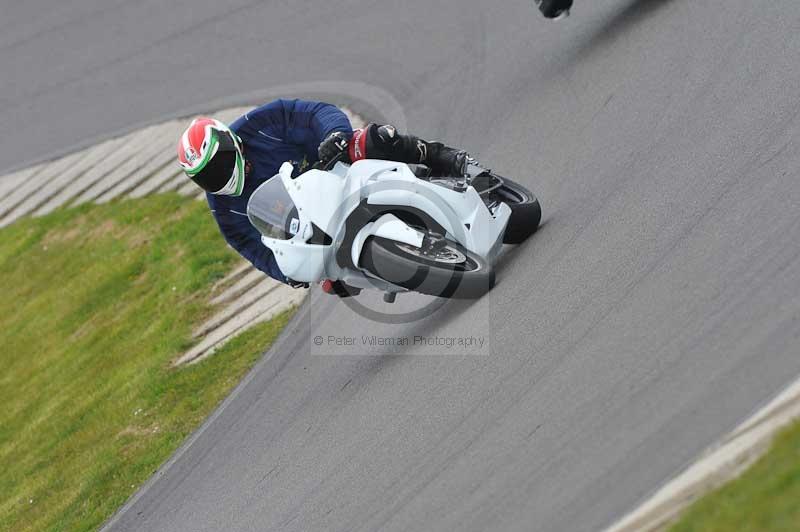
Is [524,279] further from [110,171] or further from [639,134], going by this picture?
[110,171]

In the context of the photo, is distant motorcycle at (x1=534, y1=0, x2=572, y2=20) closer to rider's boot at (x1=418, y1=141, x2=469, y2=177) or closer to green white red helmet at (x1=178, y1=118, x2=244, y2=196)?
rider's boot at (x1=418, y1=141, x2=469, y2=177)

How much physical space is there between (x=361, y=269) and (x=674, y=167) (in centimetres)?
222

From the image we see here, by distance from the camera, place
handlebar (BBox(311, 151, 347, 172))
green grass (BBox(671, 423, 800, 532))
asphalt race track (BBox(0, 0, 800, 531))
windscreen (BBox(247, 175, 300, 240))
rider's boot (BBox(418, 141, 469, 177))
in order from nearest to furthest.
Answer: green grass (BBox(671, 423, 800, 532)), asphalt race track (BBox(0, 0, 800, 531)), windscreen (BBox(247, 175, 300, 240)), handlebar (BBox(311, 151, 347, 172)), rider's boot (BBox(418, 141, 469, 177))

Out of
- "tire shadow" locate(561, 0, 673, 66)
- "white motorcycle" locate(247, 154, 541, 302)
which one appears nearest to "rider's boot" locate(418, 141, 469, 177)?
"white motorcycle" locate(247, 154, 541, 302)

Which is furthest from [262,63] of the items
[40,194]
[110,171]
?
[40,194]

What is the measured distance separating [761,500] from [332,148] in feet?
13.7

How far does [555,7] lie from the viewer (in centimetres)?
1056

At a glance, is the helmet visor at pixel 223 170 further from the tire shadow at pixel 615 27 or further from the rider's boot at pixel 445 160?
the tire shadow at pixel 615 27

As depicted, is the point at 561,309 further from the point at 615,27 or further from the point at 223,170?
the point at 615,27

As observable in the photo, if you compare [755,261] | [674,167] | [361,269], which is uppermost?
[755,261]

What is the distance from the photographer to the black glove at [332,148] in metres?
7.74

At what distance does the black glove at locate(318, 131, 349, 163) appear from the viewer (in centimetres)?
774

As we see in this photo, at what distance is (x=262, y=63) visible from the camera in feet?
47.0

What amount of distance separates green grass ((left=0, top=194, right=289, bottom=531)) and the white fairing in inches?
96.1
